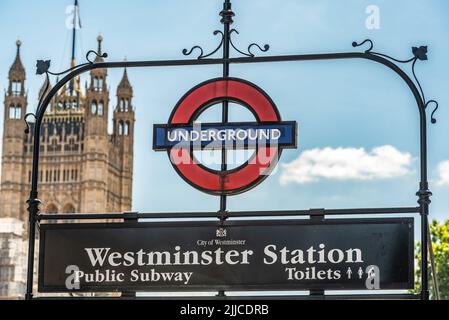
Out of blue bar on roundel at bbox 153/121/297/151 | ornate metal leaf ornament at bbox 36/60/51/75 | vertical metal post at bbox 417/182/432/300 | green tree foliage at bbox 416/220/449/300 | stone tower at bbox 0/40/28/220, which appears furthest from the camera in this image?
stone tower at bbox 0/40/28/220

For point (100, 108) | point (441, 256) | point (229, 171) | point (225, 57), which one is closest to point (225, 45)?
point (225, 57)

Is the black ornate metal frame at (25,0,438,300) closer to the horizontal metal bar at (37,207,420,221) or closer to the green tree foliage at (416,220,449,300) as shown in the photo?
the horizontal metal bar at (37,207,420,221)

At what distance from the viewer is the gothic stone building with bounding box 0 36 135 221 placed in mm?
173250

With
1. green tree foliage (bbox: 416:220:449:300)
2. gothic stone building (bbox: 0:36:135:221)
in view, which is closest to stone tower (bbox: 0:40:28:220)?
gothic stone building (bbox: 0:36:135:221)

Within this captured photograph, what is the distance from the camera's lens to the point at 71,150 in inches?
7057

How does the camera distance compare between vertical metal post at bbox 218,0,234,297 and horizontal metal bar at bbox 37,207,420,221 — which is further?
vertical metal post at bbox 218,0,234,297

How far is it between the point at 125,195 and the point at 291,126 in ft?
571

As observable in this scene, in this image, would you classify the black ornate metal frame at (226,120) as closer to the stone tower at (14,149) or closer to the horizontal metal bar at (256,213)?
the horizontal metal bar at (256,213)

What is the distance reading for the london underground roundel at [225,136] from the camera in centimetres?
1071

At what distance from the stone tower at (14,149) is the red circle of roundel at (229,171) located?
161 m

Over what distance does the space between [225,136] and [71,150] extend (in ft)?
558

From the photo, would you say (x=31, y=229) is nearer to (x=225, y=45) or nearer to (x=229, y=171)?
(x=229, y=171)

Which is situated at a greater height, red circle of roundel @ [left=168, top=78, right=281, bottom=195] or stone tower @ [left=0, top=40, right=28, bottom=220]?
stone tower @ [left=0, top=40, right=28, bottom=220]

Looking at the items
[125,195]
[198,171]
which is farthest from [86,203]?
[198,171]
